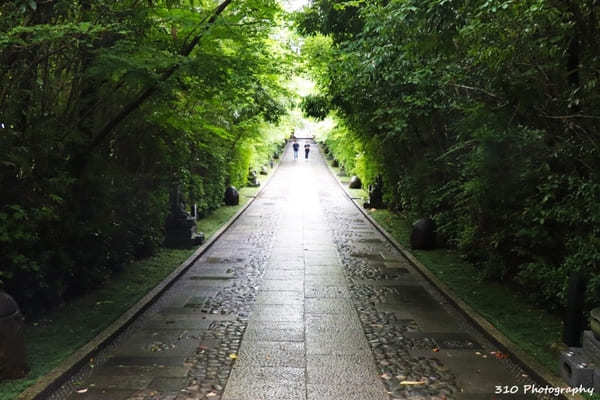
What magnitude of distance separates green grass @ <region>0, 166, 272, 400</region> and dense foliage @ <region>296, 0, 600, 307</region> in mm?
5663

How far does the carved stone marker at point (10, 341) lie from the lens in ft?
16.7

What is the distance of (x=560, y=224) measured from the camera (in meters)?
7.64

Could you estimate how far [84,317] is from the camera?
7.45 metres

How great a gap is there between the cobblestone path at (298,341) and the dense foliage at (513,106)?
1652mm

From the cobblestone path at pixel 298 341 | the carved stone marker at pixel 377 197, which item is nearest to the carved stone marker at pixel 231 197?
the carved stone marker at pixel 377 197

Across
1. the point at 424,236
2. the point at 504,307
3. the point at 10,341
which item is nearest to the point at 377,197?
the point at 424,236

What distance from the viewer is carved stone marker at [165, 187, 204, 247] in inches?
501

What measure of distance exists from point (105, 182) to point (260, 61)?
3351 mm

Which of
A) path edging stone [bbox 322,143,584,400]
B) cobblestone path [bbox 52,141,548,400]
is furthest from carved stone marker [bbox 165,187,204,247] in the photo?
path edging stone [bbox 322,143,584,400]

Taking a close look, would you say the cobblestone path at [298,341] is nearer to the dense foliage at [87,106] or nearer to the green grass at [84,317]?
the green grass at [84,317]

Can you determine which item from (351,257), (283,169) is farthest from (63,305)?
(283,169)

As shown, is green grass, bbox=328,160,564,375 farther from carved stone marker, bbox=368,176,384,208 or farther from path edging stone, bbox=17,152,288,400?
carved stone marker, bbox=368,176,384,208

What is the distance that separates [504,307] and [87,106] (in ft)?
24.6

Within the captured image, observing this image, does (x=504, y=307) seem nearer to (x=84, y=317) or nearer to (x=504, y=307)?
(x=504, y=307)
